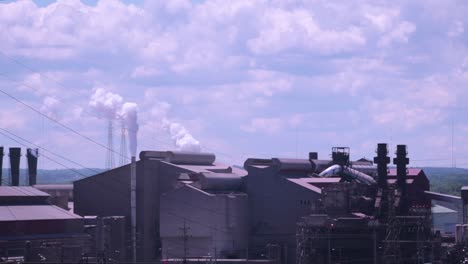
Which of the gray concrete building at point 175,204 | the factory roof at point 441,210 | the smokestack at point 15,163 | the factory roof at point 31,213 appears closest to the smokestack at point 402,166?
the gray concrete building at point 175,204

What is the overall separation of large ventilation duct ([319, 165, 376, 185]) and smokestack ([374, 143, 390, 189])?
4389mm

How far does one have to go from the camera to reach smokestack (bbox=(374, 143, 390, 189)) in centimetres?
7193

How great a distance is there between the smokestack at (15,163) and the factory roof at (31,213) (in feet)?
85.2

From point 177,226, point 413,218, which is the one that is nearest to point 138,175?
point 177,226

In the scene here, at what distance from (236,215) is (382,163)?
1266 cm

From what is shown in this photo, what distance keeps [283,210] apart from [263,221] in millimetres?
2111

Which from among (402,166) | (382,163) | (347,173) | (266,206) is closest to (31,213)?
(266,206)

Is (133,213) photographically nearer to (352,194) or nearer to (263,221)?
(263,221)

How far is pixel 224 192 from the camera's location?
7819 cm

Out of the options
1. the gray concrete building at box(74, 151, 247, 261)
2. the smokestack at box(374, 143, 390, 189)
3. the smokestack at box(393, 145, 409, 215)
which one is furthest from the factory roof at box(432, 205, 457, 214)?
the smokestack at box(374, 143, 390, 189)

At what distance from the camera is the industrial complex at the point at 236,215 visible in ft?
223

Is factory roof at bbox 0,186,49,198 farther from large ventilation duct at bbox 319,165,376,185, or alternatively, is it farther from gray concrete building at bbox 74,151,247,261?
large ventilation duct at bbox 319,165,376,185

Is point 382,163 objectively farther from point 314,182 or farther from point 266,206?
point 266,206

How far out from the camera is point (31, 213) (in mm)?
70188
